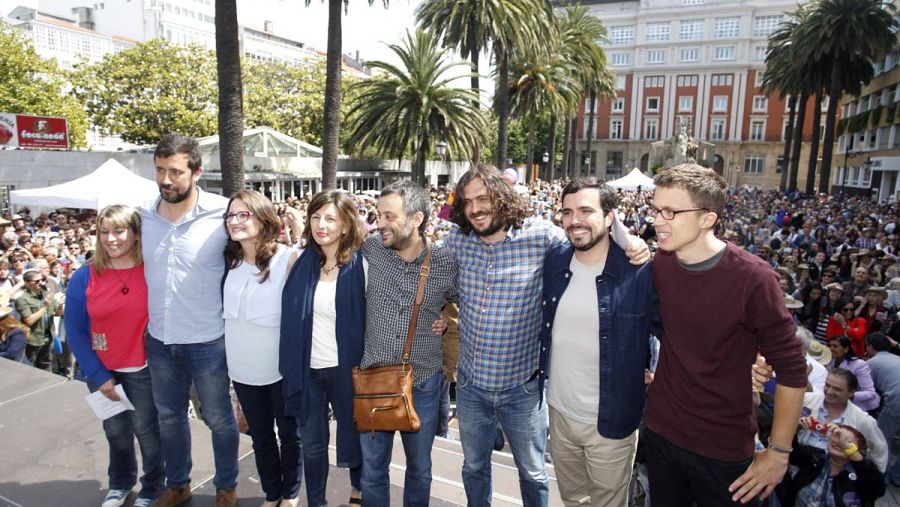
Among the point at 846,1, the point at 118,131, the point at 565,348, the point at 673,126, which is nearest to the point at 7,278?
the point at 565,348

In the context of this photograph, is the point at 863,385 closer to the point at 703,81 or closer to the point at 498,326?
the point at 498,326

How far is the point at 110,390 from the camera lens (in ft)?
9.67

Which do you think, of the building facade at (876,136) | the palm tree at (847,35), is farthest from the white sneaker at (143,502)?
the building facade at (876,136)

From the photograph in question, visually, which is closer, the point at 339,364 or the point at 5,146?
the point at 339,364

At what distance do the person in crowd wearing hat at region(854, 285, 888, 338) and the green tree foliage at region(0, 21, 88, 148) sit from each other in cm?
3475

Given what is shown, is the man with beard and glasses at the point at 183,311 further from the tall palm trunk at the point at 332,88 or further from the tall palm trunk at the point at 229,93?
the tall palm trunk at the point at 332,88

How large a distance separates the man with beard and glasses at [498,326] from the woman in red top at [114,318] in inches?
70.5

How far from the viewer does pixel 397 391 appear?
2.68m

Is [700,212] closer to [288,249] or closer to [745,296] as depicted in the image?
[745,296]

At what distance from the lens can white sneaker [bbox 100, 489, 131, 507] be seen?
9.98ft

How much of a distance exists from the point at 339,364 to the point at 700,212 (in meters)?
1.88

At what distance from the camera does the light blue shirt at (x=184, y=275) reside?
289cm

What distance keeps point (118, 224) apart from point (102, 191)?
30.9ft

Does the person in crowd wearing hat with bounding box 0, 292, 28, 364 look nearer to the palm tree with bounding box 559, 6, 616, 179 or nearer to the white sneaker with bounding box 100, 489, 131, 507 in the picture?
the white sneaker with bounding box 100, 489, 131, 507
